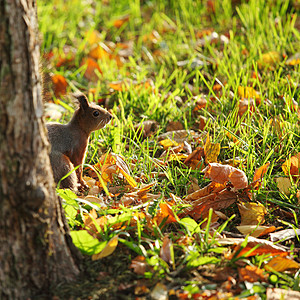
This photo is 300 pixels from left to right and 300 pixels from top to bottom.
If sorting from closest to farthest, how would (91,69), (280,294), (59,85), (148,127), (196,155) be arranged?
(280,294) → (196,155) → (148,127) → (59,85) → (91,69)

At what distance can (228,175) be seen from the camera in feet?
7.88

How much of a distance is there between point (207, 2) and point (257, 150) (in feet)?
10.5

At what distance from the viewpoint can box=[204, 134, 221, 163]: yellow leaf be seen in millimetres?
2743

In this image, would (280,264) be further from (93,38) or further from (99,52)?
(93,38)

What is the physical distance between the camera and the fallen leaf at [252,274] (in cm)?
182

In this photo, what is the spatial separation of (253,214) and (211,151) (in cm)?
61

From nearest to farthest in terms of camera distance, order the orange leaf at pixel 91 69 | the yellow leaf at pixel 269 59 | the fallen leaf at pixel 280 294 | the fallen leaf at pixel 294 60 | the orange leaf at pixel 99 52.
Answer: the fallen leaf at pixel 280 294 < the fallen leaf at pixel 294 60 < the yellow leaf at pixel 269 59 < the orange leaf at pixel 91 69 < the orange leaf at pixel 99 52

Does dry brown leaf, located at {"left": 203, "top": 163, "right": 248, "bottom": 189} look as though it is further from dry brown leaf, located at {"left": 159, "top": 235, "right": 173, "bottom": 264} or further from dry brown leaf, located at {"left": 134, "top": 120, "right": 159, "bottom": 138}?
dry brown leaf, located at {"left": 134, "top": 120, "right": 159, "bottom": 138}

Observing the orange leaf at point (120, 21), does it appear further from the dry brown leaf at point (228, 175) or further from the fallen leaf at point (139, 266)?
the fallen leaf at point (139, 266)

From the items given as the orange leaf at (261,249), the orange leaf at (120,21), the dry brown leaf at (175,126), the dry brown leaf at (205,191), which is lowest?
the orange leaf at (261,249)

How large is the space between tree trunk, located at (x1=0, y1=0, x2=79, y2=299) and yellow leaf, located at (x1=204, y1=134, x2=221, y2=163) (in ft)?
4.06

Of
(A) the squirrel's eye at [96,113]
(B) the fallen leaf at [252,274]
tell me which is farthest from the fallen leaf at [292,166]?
(A) the squirrel's eye at [96,113]

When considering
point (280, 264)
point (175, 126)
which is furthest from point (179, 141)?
point (280, 264)

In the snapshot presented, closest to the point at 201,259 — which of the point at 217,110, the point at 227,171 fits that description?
the point at 227,171
